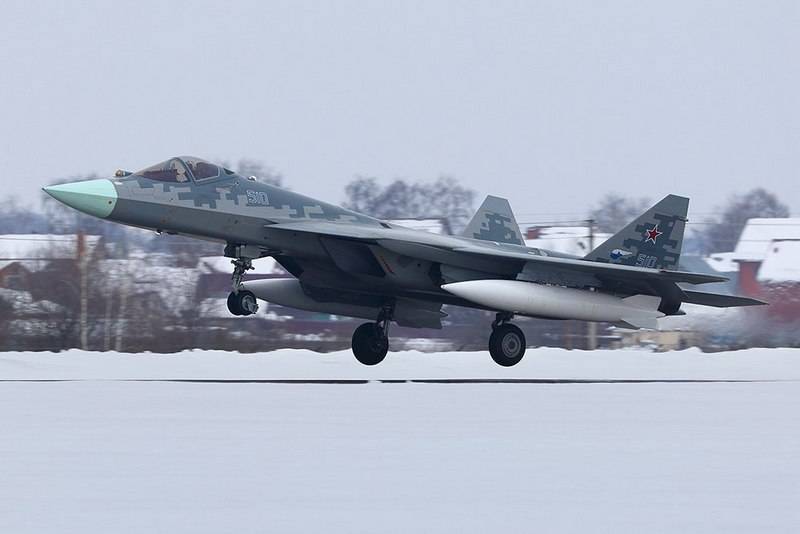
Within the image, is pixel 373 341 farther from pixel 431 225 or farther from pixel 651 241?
pixel 431 225

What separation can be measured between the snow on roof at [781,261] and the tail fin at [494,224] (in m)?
14.9

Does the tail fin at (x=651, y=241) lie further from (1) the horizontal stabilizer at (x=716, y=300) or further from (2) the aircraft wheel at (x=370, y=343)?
(2) the aircraft wheel at (x=370, y=343)

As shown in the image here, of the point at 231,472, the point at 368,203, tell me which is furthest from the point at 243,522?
the point at 368,203

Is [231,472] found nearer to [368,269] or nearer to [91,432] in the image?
[91,432]

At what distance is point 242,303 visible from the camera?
1521 centimetres

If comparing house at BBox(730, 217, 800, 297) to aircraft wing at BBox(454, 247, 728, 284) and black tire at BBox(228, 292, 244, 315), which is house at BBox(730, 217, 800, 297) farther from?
black tire at BBox(228, 292, 244, 315)

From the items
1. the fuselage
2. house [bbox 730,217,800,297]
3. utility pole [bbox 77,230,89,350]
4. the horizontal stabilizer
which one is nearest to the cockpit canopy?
the fuselage

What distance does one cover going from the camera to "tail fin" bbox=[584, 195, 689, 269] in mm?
17141

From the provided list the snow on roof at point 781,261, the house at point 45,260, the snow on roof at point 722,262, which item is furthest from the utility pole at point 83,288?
the snow on roof at point 722,262

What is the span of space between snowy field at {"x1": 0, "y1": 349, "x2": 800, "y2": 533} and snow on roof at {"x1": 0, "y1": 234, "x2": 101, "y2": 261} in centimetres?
1238

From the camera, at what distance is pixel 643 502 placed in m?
7.23

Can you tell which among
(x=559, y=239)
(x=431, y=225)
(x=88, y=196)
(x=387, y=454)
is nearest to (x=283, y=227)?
(x=88, y=196)

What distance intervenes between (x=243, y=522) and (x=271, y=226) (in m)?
A: 9.52

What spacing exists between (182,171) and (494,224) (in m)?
4.91
